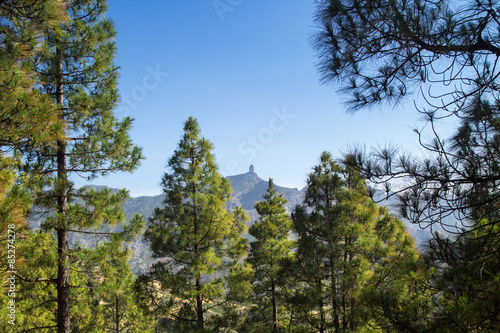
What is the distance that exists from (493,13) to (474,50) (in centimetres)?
47

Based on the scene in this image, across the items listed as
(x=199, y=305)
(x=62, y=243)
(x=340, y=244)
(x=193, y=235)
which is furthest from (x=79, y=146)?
(x=340, y=244)

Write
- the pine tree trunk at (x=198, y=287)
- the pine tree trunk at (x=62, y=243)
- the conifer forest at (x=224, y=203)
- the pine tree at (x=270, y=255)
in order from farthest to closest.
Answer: the pine tree at (x=270, y=255) → the pine tree trunk at (x=198, y=287) → the pine tree trunk at (x=62, y=243) → the conifer forest at (x=224, y=203)

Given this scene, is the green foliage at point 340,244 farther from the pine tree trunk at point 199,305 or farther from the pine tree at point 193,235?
the pine tree trunk at point 199,305

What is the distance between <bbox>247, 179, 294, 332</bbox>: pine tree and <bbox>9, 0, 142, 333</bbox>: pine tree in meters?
9.03

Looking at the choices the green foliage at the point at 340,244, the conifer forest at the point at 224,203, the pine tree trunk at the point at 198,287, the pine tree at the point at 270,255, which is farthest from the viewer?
the pine tree at the point at 270,255

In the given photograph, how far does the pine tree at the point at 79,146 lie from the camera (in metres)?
5.79

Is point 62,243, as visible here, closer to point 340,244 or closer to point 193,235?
point 193,235

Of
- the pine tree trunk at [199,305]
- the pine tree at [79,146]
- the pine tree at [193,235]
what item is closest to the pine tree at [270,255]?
the pine tree at [193,235]

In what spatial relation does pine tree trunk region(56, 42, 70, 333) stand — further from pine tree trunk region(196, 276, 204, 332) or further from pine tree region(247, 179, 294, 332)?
pine tree region(247, 179, 294, 332)

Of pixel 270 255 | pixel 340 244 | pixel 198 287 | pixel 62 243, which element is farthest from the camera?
pixel 270 255

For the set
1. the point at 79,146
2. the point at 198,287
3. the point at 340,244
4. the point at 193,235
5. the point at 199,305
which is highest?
the point at 79,146

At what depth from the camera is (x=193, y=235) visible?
356 inches

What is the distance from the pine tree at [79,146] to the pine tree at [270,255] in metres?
9.03

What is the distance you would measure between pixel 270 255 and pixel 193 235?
6.12 metres
